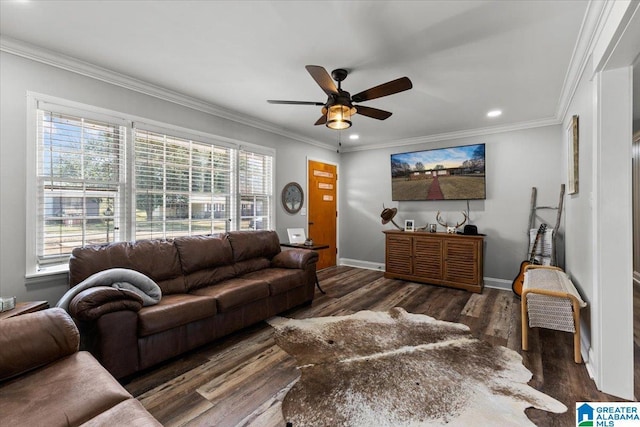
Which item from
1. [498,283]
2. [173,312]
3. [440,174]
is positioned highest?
[440,174]

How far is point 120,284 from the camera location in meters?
2.26

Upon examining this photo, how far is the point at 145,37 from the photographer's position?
2240 millimetres

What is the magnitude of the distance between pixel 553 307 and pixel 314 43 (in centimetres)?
294

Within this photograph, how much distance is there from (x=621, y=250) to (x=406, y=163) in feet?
12.0

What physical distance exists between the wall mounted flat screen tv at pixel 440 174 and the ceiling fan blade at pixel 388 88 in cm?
289

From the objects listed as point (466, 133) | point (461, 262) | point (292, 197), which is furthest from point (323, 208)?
point (466, 133)

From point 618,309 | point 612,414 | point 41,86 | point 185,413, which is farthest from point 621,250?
point 41,86

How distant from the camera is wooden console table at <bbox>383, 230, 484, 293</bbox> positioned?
4.28 m

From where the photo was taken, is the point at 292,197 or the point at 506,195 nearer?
A: the point at 506,195

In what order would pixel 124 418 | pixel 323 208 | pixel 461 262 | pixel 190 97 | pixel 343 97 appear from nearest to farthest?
pixel 124 418
pixel 343 97
pixel 190 97
pixel 461 262
pixel 323 208

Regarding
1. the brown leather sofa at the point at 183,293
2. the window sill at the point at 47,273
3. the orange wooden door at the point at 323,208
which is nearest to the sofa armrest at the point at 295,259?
the brown leather sofa at the point at 183,293

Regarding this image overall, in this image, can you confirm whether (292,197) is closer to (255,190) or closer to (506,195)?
(255,190)

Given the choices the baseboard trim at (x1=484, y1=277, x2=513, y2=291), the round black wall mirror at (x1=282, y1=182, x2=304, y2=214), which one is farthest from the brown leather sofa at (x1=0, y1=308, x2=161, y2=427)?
the baseboard trim at (x1=484, y1=277, x2=513, y2=291)

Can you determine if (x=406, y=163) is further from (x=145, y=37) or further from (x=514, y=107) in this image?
(x=145, y=37)
